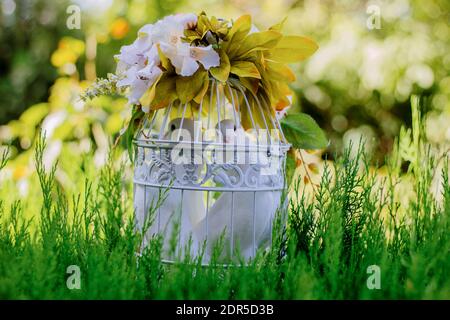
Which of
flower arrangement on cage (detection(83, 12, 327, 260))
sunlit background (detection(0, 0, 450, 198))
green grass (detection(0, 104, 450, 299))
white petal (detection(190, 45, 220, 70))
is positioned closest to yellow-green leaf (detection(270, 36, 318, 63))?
flower arrangement on cage (detection(83, 12, 327, 260))

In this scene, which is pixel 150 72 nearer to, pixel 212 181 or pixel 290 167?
pixel 212 181

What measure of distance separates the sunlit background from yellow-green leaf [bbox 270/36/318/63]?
1258 mm

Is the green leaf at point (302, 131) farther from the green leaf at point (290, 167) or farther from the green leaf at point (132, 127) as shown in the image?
the green leaf at point (132, 127)

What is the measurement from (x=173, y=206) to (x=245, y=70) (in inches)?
10.6

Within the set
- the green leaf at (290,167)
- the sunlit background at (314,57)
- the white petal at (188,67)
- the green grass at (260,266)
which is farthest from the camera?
the sunlit background at (314,57)

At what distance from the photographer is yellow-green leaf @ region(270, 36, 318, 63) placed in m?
1.01

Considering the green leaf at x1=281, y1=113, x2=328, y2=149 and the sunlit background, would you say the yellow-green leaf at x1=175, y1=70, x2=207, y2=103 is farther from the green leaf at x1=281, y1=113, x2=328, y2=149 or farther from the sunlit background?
the sunlit background

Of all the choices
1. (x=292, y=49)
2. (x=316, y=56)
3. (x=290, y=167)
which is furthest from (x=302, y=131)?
(x=316, y=56)

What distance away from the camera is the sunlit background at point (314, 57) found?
95.9 inches

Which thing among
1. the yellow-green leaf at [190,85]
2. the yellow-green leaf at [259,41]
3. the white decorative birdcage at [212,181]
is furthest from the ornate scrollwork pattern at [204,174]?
the yellow-green leaf at [259,41]

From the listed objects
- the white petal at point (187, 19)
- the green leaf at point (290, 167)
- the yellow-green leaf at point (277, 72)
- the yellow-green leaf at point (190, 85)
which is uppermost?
the white petal at point (187, 19)

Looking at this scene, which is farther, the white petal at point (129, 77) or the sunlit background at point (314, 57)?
the sunlit background at point (314, 57)

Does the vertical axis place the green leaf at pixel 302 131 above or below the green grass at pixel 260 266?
above

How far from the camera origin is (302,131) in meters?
1.16
